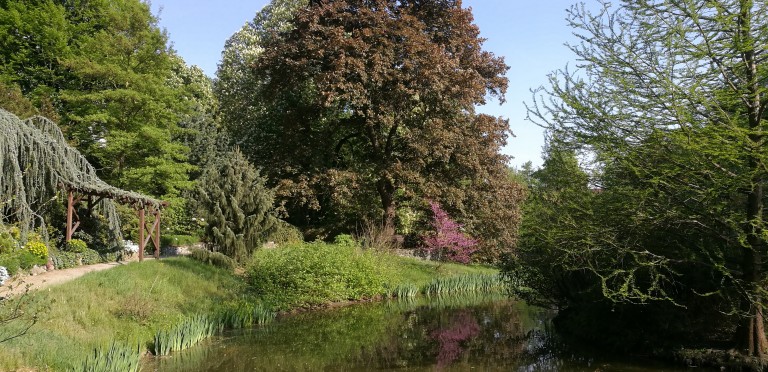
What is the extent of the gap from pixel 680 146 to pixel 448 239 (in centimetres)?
1778

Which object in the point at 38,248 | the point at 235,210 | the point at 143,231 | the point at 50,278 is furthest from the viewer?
the point at 235,210

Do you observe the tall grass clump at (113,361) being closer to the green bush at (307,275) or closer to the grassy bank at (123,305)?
the grassy bank at (123,305)

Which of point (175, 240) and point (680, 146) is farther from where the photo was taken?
point (175, 240)

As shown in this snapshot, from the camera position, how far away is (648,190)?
7984 mm

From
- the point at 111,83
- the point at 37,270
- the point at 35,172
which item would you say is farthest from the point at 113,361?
A: the point at 111,83

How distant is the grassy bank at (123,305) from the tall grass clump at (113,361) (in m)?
0.15

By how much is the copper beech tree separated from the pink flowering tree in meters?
0.54

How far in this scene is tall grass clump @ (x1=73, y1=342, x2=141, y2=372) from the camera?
7.84 metres

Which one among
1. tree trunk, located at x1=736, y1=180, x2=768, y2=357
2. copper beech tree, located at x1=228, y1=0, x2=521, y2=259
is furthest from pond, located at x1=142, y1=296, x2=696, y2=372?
copper beech tree, located at x1=228, y1=0, x2=521, y2=259

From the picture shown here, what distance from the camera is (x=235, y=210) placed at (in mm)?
18938

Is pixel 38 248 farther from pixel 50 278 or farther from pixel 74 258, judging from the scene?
pixel 74 258

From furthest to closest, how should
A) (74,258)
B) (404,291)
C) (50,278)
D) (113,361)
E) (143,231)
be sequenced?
(404,291) → (143,231) → (74,258) → (50,278) → (113,361)

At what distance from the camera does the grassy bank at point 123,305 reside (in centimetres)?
818

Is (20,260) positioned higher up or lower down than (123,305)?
higher up
